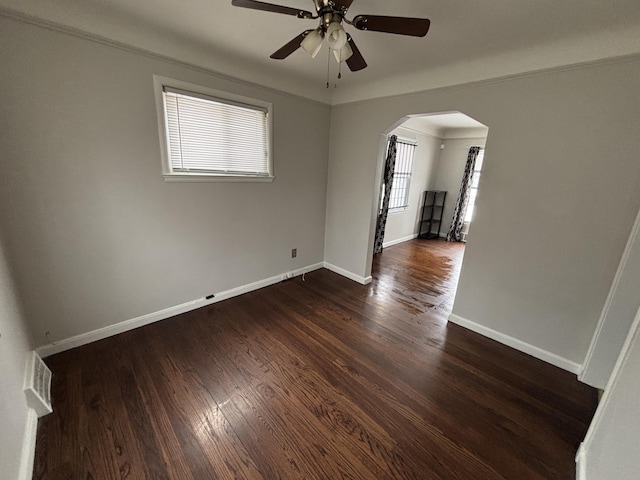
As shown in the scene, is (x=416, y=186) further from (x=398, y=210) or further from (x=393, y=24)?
(x=393, y=24)

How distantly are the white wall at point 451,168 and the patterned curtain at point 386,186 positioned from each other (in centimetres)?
216

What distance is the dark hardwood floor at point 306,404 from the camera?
1.36m

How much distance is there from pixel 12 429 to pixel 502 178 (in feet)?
11.6

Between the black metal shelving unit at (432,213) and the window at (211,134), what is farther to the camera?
the black metal shelving unit at (432,213)

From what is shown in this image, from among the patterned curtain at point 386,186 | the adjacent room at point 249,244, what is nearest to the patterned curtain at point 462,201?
the patterned curtain at point 386,186

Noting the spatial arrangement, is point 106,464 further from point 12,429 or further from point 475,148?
point 475,148

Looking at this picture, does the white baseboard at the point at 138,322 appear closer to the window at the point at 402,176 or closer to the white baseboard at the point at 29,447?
the white baseboard at the point at 29,447

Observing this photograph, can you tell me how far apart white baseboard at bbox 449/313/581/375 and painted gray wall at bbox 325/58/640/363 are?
40 millimetres

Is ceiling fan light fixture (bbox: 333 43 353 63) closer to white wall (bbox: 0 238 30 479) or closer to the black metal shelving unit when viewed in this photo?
white wall (bbox: 0 238 30 479)

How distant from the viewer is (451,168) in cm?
608

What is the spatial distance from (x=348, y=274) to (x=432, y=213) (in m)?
3.78

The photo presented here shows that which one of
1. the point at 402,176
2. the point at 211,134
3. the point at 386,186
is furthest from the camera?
the point at 402,176


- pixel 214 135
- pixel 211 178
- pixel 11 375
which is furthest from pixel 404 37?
pixel 11 375

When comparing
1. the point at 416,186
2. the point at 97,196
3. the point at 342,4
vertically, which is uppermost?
the point at 342,4
